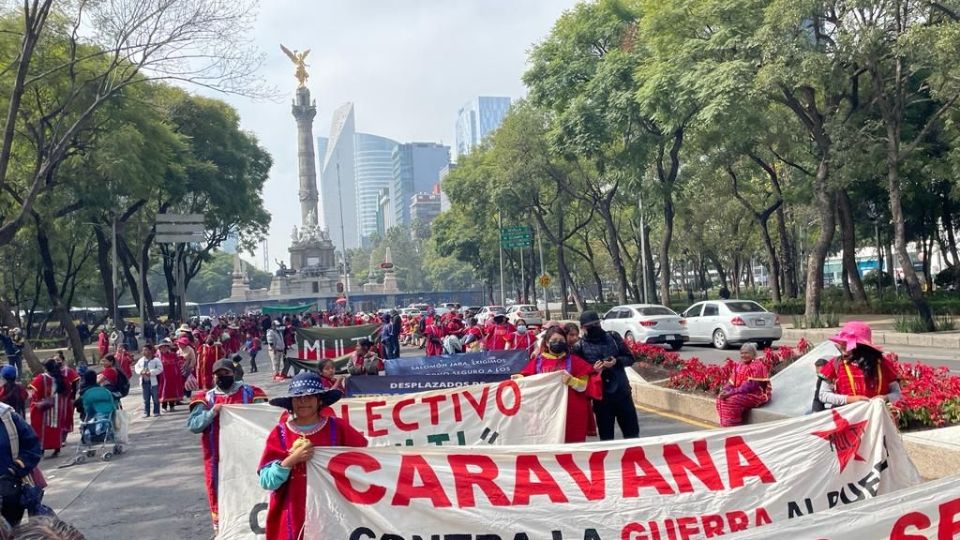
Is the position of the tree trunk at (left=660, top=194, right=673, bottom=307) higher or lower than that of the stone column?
lower

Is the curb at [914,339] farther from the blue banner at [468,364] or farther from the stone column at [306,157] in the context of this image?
the stone column at [306,157]

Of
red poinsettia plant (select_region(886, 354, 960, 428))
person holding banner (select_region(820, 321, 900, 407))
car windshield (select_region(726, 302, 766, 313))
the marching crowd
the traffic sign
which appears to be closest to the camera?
the marching crowd

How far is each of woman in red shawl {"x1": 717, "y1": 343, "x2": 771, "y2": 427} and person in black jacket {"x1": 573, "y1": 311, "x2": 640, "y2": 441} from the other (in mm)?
1182

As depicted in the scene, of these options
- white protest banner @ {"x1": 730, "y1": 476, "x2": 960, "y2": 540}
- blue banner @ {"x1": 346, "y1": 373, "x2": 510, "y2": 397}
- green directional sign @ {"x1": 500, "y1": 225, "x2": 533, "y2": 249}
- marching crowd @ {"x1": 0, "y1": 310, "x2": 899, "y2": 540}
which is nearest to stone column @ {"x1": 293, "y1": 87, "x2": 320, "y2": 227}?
green directional sign @ {"x1": 500, "y1": 225, "x2": 533, "y2": 249}

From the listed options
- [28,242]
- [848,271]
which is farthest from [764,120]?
[28,242]

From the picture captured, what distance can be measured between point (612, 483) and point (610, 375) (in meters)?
2.88

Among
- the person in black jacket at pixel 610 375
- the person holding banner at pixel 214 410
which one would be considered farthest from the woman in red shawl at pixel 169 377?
the person in black jacket at pixel 610 375

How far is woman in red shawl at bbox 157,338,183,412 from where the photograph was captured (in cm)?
1734

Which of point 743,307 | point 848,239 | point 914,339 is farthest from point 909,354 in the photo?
point 848,239

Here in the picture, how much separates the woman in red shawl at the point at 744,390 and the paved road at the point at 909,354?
28.5 feet

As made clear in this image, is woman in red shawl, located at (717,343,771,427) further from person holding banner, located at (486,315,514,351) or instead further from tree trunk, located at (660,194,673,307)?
tree trunk, located at (660,194,673,307)

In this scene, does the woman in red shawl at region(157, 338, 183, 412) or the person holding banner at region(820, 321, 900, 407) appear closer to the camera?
the person holding banner at region(820, 321, 900, 407)

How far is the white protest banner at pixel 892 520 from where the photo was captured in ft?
10.5

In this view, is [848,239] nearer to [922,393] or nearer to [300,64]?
[922,393]
